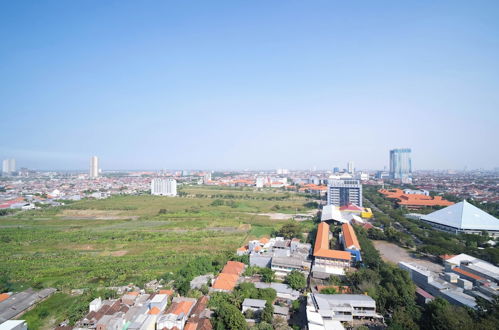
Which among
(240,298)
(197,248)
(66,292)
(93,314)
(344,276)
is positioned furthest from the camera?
(197,248)

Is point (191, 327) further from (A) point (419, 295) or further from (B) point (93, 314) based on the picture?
(A) point (419, 295)

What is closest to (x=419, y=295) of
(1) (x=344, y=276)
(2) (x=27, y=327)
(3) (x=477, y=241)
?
(1) (x=344, y=276)

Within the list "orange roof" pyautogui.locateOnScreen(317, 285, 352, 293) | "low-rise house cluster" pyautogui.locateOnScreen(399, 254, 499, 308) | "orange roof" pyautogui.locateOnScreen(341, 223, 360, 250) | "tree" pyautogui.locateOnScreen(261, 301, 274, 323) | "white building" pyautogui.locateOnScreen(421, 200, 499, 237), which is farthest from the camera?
"white building" pyautogui.locateOnScreen(421, 200, 499, 237)

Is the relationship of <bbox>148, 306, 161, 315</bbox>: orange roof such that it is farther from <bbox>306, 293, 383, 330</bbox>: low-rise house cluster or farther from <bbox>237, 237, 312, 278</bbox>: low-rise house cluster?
<bbox>237, 237, 312, 278</bbox>: low-rise house cluster

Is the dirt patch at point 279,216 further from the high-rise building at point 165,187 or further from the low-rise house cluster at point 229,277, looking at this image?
the high-rise building at point 165,187

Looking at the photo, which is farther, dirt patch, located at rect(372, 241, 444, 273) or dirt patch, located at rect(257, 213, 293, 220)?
dirt patch, located at rect(257, 213, 293, 220)

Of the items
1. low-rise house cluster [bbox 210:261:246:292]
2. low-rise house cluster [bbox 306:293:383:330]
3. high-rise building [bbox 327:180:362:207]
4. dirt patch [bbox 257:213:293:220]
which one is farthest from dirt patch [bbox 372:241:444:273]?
high-rise building [bbox 327:180:362:207]

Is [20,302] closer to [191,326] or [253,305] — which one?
[191,326]
